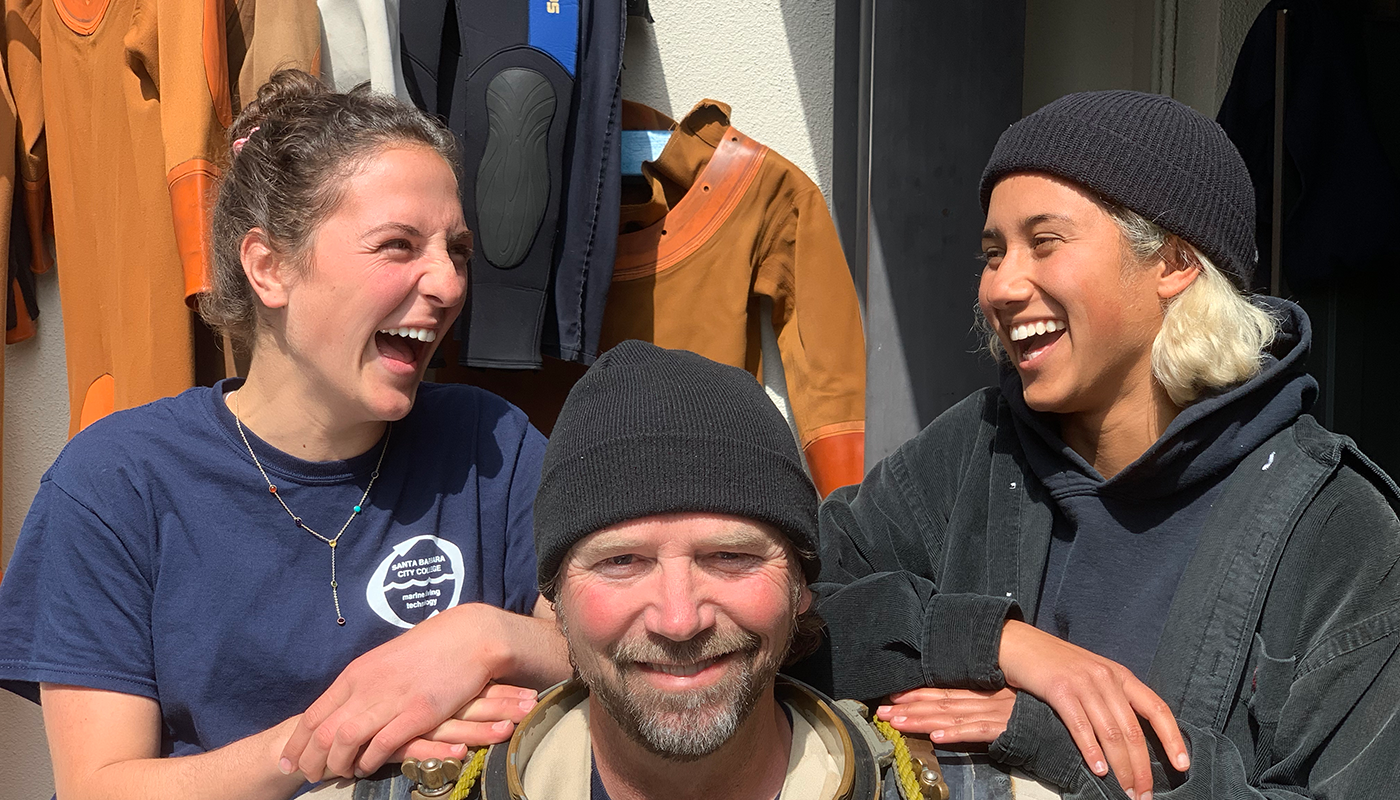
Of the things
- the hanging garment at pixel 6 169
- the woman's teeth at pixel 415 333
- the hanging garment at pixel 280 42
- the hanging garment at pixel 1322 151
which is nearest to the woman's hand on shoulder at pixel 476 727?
the woman's teeth at pixel 415 333

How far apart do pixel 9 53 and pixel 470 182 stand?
60.6 inches

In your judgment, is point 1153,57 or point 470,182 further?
point 1153,57

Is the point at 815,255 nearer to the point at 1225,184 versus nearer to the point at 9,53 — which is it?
the point at 1225,184

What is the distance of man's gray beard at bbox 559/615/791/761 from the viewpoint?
1524 millimetres

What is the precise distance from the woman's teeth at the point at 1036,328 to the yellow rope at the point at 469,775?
3.59ft

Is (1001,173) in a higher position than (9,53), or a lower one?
lower

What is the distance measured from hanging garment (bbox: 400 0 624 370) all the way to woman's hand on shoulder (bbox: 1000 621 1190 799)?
1.49 meters

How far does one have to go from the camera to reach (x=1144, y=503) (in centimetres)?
194

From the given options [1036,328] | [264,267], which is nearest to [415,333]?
[264,267]

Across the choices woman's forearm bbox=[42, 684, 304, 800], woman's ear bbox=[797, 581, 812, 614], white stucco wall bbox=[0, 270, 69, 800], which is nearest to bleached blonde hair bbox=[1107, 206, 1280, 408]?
woman's ear bbox=[797, 581, 812, 614]

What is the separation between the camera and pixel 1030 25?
3742 millimetres

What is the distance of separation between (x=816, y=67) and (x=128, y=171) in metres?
1.97

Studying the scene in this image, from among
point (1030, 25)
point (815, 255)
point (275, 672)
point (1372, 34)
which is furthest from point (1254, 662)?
point (1030, 25)

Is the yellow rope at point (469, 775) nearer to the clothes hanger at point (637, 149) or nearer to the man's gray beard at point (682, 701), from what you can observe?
the man's gray beard at point (682, 701)
